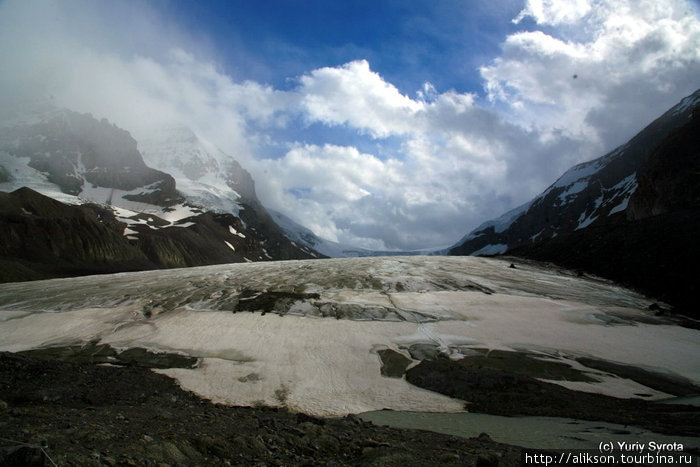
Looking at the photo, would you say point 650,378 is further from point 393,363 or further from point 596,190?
point 596,190

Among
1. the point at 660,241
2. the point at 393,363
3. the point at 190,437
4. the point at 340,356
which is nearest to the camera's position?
the point at 190,437

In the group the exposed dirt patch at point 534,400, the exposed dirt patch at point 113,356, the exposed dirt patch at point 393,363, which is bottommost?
the exposed dirt patch at point 113,356

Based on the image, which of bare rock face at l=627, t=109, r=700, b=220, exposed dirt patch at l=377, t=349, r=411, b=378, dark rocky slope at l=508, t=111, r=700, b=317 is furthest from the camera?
bare rock face at l=627, t=109, r=700, b=220

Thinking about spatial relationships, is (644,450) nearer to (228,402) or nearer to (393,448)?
(393,448)

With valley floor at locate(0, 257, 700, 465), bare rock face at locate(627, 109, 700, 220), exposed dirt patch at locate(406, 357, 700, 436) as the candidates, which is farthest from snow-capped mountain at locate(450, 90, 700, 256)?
exposed dirt patch at locate(406, 357, 700, 436)

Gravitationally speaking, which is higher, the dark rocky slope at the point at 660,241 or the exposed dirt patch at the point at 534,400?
the dark rocky slope at the point at 660,241

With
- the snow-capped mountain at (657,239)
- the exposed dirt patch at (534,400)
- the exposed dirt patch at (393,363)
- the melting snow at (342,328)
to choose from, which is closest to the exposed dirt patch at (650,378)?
the melting snow at (342,328)

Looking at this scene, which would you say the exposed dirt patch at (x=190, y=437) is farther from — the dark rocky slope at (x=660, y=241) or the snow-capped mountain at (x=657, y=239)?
the snow-capped mountain at (x=657, y=239)

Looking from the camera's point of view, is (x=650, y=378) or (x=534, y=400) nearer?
(x=534, y=400)

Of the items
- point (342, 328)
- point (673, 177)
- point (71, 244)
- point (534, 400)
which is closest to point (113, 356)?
point (342, 328)

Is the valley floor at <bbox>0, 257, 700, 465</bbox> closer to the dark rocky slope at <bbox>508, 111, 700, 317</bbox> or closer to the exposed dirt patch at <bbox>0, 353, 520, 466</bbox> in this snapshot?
the exposed dirt patch at <bbox>0, 353, 520, 466</bbox>

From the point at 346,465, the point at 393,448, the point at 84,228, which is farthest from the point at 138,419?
the point at 84,228

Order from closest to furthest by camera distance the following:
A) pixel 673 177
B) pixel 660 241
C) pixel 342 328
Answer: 1. pixel 342 328
2. pixel 660 241
3. pixel 673 177
